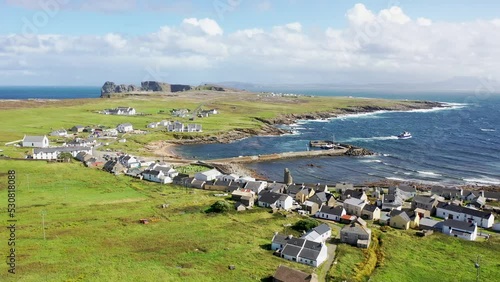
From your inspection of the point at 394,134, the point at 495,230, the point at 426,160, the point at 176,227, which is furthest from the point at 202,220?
the point at 394,134

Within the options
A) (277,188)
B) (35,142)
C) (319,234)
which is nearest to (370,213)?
(319,234)

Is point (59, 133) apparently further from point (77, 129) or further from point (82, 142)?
point (82, 142)

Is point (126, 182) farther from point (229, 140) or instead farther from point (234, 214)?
point (229, 140)

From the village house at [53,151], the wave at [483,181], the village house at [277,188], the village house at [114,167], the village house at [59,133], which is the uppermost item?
the village house at [59,133]

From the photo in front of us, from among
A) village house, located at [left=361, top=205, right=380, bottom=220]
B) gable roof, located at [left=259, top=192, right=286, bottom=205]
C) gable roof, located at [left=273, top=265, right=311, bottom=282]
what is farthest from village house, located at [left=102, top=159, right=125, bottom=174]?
gable roof, located at [left=273, top=265, right=311, bottom=282]

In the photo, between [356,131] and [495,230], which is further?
[356,131]

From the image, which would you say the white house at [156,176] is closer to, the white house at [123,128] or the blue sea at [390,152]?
the blue sea at [390,152]

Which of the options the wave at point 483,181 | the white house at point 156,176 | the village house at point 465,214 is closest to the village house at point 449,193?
the village house at point 465,214
